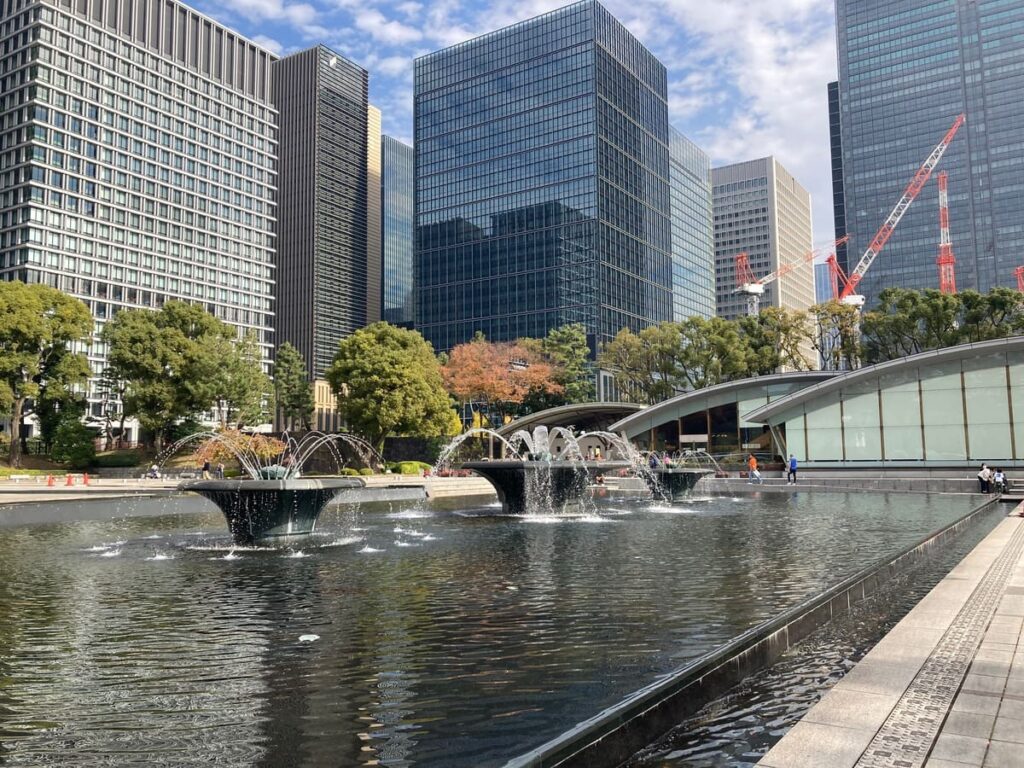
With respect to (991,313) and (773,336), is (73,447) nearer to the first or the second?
(773,336)

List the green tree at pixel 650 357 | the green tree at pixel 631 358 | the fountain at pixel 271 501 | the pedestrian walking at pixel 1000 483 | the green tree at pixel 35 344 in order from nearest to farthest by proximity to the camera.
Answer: the fountain at pixel 271 501
the pedestrian walking at pixel 1000 483
the green tree at pixel 35 344
the green tree at pixel 650 357
the green tree at pixel 631 358

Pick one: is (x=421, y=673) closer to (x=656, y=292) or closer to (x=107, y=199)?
(x=107, y=199)

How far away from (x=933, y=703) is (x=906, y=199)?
20209cm

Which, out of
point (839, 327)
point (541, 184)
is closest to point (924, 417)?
point (839, 327)

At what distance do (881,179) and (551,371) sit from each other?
146 meters

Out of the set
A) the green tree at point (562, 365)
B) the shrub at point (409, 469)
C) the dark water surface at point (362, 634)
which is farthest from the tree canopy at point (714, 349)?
the dark water surface at point (362, 634)

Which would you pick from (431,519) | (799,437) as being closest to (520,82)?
(799,437)

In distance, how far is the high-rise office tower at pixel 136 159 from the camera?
3807 inches

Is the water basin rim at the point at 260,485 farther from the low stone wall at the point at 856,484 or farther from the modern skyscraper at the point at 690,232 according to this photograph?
the modern skyscraper at the point at 690,232

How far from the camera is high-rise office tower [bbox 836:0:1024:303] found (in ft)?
557

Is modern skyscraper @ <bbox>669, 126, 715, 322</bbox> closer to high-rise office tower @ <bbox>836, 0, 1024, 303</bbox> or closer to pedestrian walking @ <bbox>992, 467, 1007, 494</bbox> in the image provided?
high-rise office tower @ <bbox>836, 0, 1024, 303</bbox>

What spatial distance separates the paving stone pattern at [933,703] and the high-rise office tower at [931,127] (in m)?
191

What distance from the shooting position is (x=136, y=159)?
10800 cm

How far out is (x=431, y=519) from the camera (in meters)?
24.1
